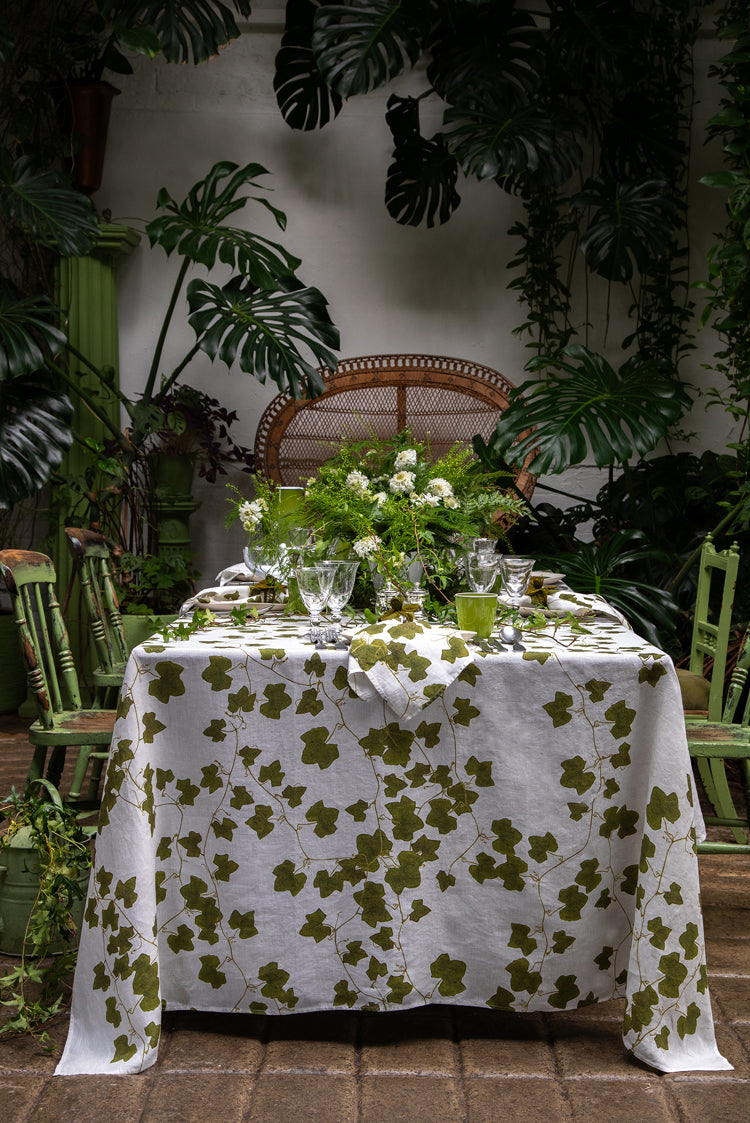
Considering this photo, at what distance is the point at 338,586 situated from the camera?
6.48 feet

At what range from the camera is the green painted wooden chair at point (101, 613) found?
2.75 meters

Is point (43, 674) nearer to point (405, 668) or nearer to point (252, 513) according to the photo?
point (252, 513)

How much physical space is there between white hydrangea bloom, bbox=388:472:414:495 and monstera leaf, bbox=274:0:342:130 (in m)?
2.73

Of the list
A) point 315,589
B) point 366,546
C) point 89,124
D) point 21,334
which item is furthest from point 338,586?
point 89,124

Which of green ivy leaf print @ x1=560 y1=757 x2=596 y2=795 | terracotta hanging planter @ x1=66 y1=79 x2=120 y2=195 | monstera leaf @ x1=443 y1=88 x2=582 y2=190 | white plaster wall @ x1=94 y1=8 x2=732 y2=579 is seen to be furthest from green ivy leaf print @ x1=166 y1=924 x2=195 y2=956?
terracotta hanging planter @ x1=66 y1=79 x2=120 y2=195

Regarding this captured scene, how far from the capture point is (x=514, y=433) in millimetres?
3248

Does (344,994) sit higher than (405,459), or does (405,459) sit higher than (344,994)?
(405,459)

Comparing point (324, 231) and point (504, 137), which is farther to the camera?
point (324, 231)

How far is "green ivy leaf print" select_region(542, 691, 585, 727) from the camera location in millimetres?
1799

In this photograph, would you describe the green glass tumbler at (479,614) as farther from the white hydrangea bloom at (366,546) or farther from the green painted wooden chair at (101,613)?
the green painted wooden chair at (101,613)

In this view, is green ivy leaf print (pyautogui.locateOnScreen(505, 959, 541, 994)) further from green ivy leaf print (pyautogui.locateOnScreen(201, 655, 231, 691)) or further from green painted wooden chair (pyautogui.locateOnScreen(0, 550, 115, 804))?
green painted wooden chair (pyautogui.locateOnScreen(0, 550, 115, 804))

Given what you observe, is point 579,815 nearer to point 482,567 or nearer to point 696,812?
point 696,812

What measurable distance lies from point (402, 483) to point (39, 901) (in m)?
1.13

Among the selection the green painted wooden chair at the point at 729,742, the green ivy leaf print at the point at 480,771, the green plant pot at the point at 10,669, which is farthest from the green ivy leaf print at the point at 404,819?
the green plant pot at the point at 10,669
